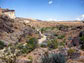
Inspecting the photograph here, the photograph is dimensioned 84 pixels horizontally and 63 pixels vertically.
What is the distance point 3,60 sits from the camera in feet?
38.1

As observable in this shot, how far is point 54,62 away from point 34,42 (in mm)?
13171

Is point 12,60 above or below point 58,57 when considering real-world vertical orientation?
below

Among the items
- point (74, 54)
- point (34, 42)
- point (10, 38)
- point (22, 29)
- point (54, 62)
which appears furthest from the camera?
point (22, 29)

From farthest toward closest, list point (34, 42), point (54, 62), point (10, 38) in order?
1. point (10, 38)
2. point (34, 42)
3. point (54, 62)

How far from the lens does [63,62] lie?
9.70m

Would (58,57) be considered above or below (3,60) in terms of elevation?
above

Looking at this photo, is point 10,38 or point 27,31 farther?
point 27,31

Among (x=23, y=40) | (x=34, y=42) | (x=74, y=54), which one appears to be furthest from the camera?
(x=23, y=40)

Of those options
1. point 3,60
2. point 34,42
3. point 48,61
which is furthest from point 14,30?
point 48,61

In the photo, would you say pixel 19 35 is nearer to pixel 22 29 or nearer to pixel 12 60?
pixel 22 29

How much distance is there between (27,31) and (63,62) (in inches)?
881

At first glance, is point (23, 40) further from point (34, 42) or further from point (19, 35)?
point (34, 42)

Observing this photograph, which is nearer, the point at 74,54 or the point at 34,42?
the point at 74,54

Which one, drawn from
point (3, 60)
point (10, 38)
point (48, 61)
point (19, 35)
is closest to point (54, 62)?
point (48, 61)
